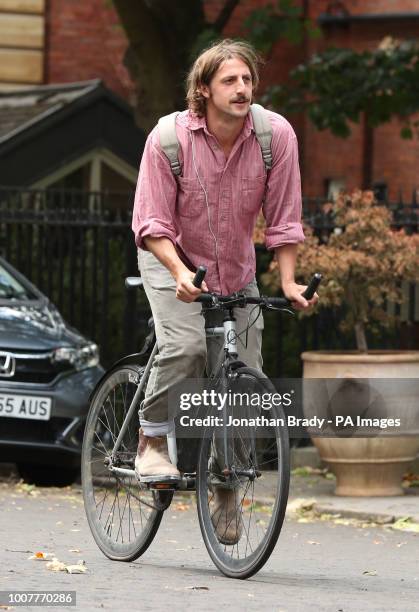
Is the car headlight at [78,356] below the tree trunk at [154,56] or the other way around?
below

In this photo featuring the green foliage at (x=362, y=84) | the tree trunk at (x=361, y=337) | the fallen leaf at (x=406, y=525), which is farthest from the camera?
the green foliage at (x=362, y=84)

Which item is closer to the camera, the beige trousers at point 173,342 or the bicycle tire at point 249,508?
the bicycle tire at point 249,508

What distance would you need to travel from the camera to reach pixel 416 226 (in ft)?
36.1

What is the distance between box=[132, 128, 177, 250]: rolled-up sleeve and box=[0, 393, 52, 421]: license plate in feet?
11.7

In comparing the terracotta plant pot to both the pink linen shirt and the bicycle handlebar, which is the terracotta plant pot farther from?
the bicycle handlebar

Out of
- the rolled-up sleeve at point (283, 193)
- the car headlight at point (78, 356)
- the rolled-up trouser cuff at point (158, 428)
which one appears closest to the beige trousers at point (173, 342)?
the rolled-up trouser cuff at point (158, 428)

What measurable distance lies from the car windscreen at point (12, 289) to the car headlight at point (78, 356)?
1.78 ft

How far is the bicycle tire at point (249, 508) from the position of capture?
19.6 feet

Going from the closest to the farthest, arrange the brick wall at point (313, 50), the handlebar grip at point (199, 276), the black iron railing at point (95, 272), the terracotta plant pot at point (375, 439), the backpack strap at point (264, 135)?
the handlebar grip at point (199, 276)
the backpack strap at point (264, 135)
the terracotta plant pot at point (375, 439)
the black iron railing at point (95, 272)
the brick wall at point (313, 50)

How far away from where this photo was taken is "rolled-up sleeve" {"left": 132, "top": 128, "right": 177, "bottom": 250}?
6348mm

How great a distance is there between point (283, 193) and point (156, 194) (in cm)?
49

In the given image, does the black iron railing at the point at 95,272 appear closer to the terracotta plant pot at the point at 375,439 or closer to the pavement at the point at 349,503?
the pavement at the point at 349,503

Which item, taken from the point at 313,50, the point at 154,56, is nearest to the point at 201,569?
the point at 154,56

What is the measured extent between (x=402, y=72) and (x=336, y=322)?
5.34 m
